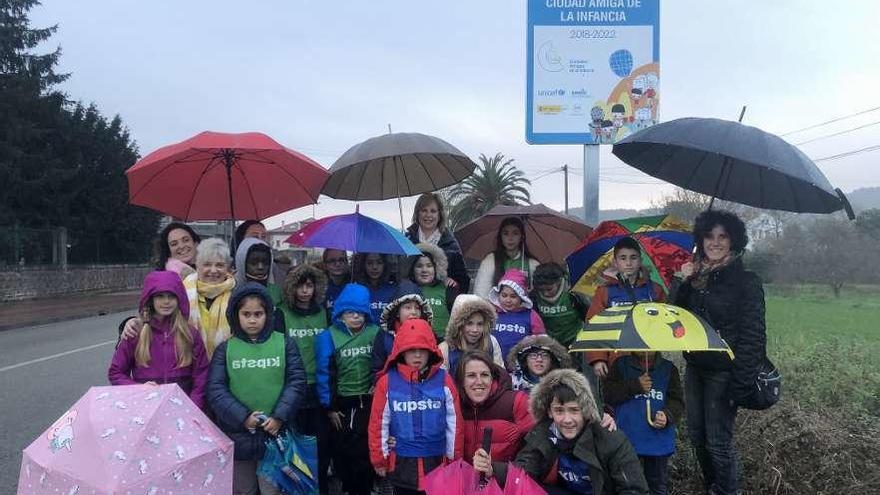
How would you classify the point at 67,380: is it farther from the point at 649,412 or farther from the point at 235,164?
the point at 649,412

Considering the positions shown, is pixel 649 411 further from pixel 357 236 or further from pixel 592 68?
pixel 592 68

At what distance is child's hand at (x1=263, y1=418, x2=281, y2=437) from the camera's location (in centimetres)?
373

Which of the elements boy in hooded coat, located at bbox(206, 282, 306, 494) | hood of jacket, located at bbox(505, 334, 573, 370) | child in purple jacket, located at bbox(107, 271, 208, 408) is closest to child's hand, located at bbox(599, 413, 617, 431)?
hood of jacket, located at bbox(505, 334, 573, 370)

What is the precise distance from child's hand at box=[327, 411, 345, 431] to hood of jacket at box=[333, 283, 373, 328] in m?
0.59

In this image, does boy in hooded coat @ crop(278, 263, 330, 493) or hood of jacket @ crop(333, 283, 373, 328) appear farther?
boy in hooded coat @ crop(278, 263, 330, 493)

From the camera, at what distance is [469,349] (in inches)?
165

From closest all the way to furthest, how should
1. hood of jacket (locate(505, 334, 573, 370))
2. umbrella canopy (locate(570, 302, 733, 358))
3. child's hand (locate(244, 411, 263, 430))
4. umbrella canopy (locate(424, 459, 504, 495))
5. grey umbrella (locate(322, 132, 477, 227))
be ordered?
1. umbrella canopy (locate(424, 459, 504, 495))
2. umbrella canopy (locate(570, 302, 733, 358))
3. child's hand (locate(244, 411, 263, 430))
4. hood of jacket (locate(505, 334, 573, 370))
5. grey umbrella (locate(322, 132, 477, 227))

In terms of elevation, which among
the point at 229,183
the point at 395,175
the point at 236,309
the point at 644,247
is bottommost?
the point at 236,309

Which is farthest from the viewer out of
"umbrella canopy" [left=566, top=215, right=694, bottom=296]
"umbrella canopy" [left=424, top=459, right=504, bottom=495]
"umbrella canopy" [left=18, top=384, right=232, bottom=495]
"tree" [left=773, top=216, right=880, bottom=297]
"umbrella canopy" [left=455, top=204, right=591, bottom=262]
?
"tree" [left=773, top=216, right=880, bottom=297]

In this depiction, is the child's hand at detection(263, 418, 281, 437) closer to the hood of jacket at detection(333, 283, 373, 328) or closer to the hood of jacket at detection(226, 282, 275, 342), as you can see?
the hood of jacket at detection(226, 282, 275, 342)

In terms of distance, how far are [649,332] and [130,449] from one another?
8.64 feet

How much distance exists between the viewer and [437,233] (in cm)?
548

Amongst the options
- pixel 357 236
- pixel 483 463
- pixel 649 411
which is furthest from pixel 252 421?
pixel 649 411

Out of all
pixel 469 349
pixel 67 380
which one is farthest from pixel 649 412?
pixel 67 380
